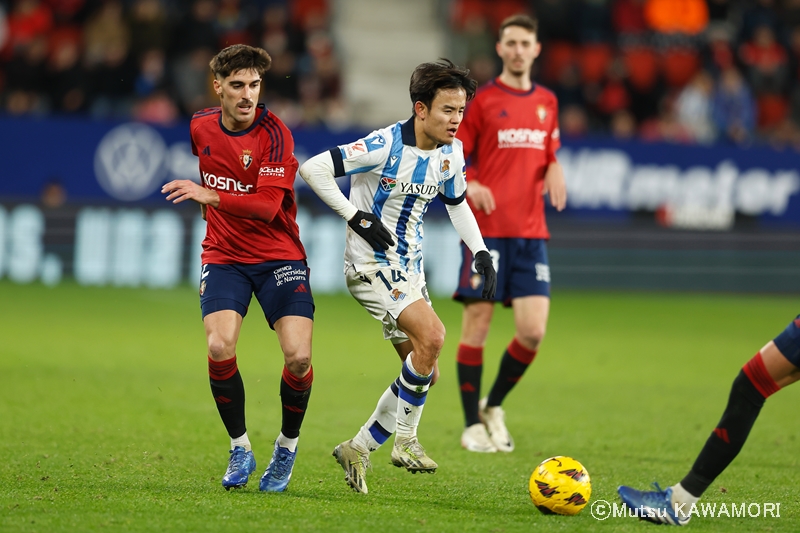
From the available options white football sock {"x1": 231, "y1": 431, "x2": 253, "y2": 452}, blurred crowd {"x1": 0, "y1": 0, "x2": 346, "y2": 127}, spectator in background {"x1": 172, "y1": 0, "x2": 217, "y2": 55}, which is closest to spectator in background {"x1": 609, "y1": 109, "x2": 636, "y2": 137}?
blurred crowd {"x1": 0, "y1": 0, "x2": 346, "y2": 127}

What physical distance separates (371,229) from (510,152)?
2324mm

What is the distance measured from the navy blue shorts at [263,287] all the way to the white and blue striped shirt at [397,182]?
0.39 meters

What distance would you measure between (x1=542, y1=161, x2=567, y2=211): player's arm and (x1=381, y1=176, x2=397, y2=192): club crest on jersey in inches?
74.9

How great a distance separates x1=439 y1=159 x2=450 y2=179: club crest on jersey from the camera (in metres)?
6.27

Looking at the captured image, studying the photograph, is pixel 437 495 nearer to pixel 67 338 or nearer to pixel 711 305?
pixel 67 338

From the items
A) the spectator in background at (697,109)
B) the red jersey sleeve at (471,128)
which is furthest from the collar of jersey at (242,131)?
the spectator in background at (697,109)

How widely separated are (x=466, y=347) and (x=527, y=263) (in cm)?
76

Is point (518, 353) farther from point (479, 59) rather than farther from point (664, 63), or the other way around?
point (664, 63)

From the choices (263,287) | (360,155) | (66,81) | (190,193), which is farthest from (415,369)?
(66,81)

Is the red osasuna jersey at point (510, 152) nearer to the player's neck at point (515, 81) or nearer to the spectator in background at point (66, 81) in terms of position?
the player's neck at point (515, 81)

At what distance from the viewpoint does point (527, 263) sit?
25.9 ft

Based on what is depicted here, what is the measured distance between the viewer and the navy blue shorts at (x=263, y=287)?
5988mm

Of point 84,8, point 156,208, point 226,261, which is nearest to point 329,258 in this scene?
point 156,208

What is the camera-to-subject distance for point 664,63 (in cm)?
2028
